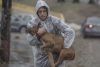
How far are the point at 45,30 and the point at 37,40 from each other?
0.19m

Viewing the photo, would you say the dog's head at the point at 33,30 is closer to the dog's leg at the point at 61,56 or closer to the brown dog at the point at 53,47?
the brown dog at the point at 53,47

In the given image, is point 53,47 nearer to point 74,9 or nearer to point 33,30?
point 33,30

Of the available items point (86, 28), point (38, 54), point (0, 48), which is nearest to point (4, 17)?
point (0, 48)

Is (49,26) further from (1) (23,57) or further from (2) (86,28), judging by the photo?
(2) (86,28)

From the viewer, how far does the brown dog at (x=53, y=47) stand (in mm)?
4992

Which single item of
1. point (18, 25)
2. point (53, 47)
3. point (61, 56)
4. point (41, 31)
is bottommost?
point (18, 25)

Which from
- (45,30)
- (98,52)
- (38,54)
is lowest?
(98,52)

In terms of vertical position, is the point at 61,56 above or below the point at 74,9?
below

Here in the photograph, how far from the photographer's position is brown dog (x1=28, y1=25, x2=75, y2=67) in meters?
4.99

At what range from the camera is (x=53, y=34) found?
16.8 feet

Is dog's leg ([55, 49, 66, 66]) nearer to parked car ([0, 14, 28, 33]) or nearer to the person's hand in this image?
the person's hand

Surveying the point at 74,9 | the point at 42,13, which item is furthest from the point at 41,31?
the point at 74,9

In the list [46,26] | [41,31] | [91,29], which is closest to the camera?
[41,31]

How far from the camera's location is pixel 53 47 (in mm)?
5016
